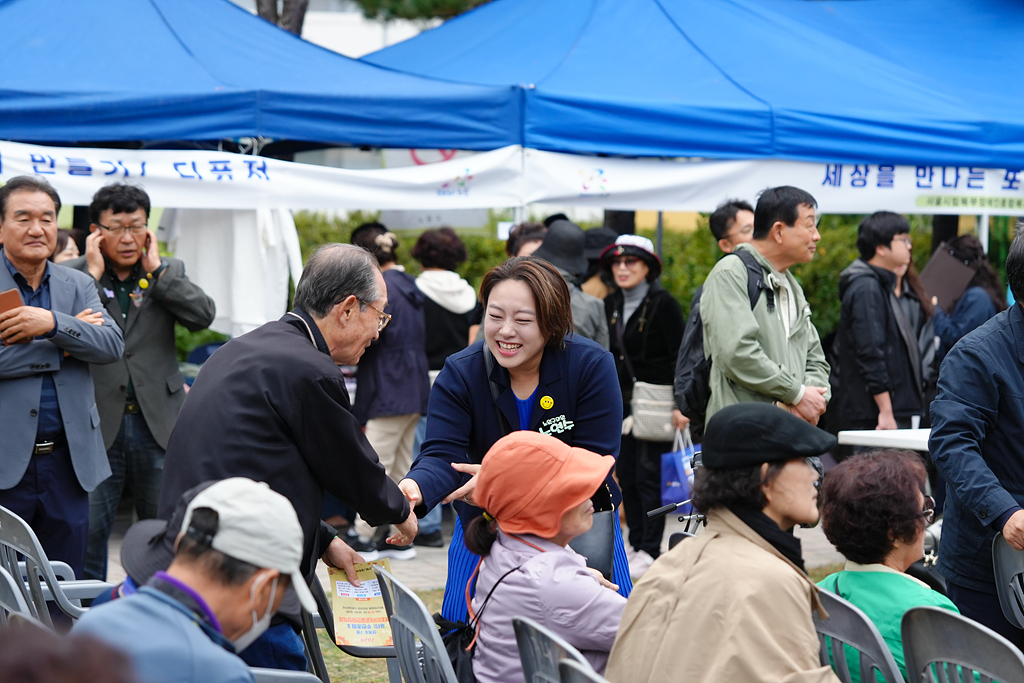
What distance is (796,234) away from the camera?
450 cm

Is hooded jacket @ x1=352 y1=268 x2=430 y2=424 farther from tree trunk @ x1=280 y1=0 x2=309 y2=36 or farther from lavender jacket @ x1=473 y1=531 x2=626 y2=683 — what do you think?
tree trunk @ x1=280 y1=0 x2=309 y2=36

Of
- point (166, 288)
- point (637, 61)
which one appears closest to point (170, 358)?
point (166, 288)

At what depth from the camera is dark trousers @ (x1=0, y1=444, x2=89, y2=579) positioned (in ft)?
12.8

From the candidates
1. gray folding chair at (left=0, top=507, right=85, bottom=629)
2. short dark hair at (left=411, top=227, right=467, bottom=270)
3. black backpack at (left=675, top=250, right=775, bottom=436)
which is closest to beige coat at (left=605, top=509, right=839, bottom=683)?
gray folding chair at (left=0, top=507, right=85, bottom=629)

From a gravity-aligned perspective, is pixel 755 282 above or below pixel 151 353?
above

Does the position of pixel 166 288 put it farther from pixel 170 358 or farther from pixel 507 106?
A: pixel 507 106

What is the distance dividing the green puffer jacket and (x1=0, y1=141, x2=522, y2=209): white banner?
1795 millimetres

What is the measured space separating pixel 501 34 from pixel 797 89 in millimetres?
2086

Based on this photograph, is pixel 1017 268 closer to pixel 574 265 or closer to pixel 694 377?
pixel 694 377

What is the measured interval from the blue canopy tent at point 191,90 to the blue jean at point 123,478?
5.14 feet

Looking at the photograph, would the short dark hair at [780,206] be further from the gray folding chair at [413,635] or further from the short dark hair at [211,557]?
the short dark hair at [211,557]

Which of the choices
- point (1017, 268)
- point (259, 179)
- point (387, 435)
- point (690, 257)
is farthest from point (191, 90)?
point (690, 257)

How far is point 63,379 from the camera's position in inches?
157

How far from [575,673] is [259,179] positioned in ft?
13.8
